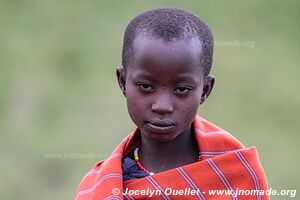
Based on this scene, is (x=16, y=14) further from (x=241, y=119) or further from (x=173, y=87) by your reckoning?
(x=173, y=87)

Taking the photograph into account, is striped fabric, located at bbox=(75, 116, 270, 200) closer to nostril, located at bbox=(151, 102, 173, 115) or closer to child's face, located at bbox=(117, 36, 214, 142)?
child's face, located at bbox=(117, 36, 214, 142)

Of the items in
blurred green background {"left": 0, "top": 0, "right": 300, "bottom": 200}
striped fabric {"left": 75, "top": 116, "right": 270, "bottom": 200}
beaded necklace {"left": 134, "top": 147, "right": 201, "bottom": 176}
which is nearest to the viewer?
striped fabric {"left": 75, "top": 116, "right": 270, "bottom": 200}

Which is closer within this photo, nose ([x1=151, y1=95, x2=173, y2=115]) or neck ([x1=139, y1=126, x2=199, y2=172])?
nose ([x1=151, y1=95, x2=173, y2=115])

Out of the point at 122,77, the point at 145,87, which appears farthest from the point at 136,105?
the point at 122,77

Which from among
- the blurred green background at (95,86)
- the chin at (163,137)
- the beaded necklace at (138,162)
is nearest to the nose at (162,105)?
the chin at (163,137)

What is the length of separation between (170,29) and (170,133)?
0.38 meters

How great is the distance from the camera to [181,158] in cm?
317

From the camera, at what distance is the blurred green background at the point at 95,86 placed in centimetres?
625

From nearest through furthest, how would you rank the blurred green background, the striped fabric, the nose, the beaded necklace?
the nose
the striped fabric
the beaded necklace
the blurred green background

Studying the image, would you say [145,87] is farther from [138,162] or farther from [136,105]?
[138,162]

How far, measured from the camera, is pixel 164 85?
9.46ft

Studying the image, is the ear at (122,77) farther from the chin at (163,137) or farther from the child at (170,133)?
the chin at (163,137)

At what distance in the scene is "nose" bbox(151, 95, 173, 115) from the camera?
9.43ft

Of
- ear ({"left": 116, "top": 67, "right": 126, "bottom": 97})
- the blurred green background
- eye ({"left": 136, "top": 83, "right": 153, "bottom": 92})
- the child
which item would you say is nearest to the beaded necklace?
the child
